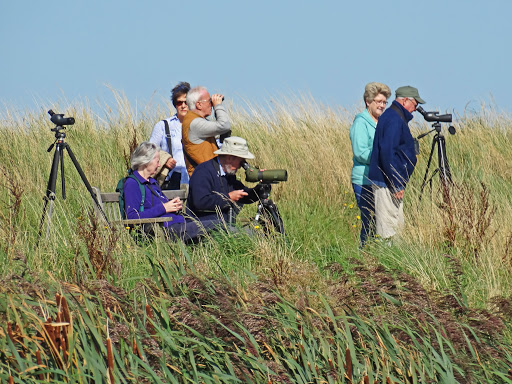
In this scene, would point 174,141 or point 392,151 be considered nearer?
point 392,151

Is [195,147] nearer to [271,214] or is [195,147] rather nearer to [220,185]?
[220,185]

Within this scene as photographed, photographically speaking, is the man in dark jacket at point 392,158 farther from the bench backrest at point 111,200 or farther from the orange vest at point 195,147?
the bench backrest at point 111,200

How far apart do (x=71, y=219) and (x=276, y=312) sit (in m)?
3.13

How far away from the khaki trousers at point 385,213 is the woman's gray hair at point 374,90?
779mm

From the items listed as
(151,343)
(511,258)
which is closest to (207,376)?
(151,343)

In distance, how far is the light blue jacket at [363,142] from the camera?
6312 mm

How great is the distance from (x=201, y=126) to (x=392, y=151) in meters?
1.55

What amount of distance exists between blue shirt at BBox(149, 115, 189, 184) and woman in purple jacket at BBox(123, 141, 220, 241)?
3.58ft

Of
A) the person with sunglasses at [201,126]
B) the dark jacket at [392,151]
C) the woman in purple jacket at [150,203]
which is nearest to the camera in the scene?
the woman in purple jacket at [150,203]

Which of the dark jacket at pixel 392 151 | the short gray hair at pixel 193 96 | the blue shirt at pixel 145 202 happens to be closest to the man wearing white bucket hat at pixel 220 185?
the blue shirt at pixel 145 202

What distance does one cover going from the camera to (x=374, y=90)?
627 cm

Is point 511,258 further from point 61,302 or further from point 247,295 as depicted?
point 61,302

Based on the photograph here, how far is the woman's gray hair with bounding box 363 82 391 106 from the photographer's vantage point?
246 inches

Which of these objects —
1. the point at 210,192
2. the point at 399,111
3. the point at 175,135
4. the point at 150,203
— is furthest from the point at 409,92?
the point at 150,203
